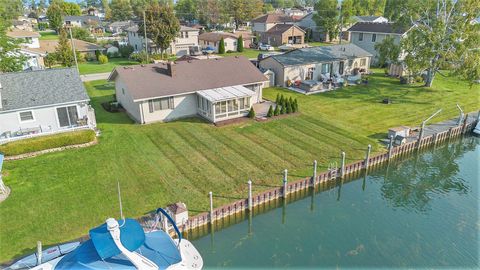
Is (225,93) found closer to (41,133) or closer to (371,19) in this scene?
(41,133)

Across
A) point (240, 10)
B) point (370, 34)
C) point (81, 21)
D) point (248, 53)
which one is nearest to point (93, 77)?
point (248, 53)

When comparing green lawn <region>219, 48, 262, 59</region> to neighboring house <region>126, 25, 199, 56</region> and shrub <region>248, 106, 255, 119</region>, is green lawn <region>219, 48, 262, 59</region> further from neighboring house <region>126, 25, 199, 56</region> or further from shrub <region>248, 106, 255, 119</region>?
shrub <region>248, 106, 255, 119</region>

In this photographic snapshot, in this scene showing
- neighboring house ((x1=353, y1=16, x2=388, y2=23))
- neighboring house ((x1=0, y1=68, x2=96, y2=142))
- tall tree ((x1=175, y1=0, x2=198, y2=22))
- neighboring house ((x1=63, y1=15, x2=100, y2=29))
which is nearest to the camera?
neighboring house ((x1=0, y1=68, x2=96, y2=142))

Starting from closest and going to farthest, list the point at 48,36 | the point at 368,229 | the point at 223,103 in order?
the point at 368,229
the point at 223,103
the point at 48,36

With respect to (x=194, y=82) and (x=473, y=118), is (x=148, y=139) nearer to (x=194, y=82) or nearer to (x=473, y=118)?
(x=194, y=82)

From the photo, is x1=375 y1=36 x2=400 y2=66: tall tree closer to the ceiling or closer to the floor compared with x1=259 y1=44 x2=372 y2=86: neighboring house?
closer to the ceiling

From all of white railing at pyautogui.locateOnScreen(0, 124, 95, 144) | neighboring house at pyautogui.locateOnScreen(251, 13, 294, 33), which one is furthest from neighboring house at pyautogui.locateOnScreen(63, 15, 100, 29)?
white railing at pyautogui.locateOnScreen(0, 124, 95, 144)

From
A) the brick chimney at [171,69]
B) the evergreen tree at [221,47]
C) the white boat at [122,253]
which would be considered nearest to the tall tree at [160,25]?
the evergreen tree at [221,47]
